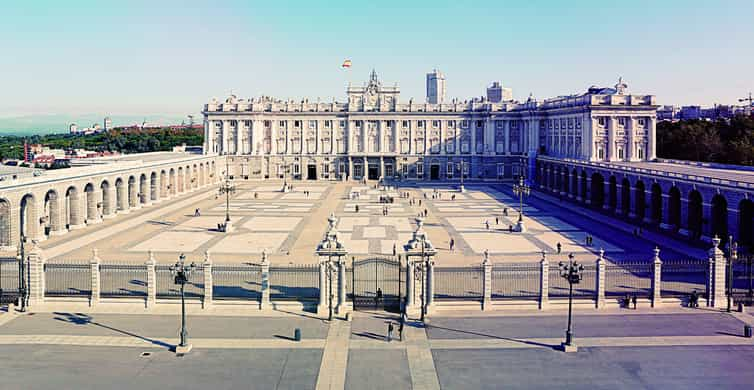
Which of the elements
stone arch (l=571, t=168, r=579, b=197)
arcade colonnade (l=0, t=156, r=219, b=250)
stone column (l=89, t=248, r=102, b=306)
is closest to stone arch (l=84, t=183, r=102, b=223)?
arcade colonnade (l=0, t=156, r=219, b=250)

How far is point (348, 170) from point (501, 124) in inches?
1119

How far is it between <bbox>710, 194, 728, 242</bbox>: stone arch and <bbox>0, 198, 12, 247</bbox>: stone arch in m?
52.9

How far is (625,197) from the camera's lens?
228ft

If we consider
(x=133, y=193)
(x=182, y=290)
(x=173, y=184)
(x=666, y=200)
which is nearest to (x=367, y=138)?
(x=173, y=184)

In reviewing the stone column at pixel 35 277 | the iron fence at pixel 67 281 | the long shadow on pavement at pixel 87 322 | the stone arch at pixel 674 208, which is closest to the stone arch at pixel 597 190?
the stone arch at pixel 674 208

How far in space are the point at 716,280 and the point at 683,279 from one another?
686 centimetres

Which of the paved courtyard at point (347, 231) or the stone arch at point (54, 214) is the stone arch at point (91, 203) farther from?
the stone arch at point (54, 214)

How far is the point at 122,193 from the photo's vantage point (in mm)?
70500

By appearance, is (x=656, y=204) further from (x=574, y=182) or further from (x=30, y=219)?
(x=30, y=219)

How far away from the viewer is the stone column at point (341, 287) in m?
30.8

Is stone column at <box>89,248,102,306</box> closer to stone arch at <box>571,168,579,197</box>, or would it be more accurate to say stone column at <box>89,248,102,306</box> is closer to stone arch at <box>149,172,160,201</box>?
stone arch at <box>149,172,160,201</box>

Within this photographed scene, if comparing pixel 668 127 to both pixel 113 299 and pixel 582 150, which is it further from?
pixel 113 299

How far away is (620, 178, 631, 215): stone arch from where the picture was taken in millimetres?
69000

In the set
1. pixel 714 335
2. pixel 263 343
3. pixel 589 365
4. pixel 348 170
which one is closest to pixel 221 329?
pixel 263 343
